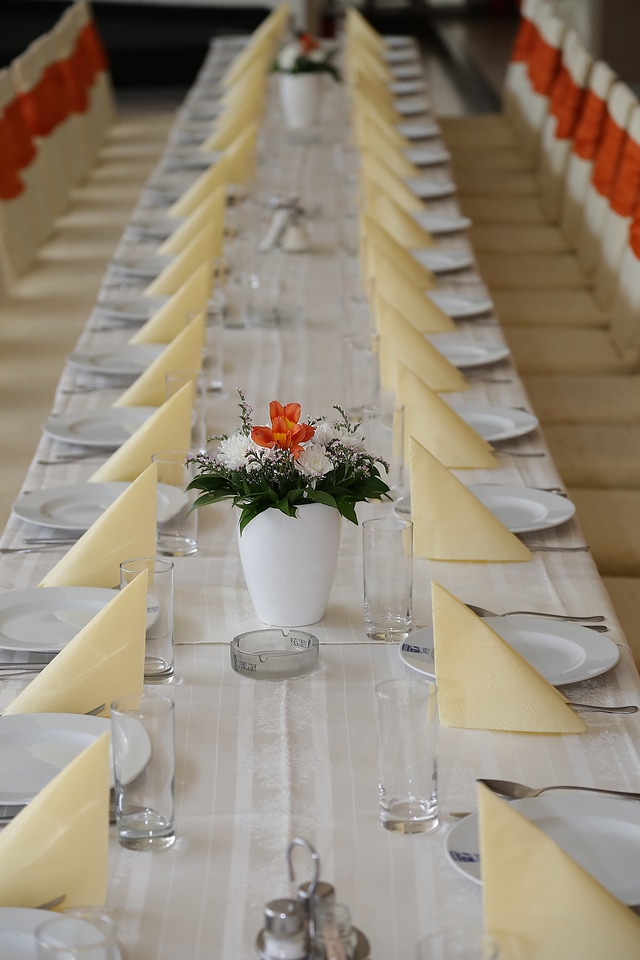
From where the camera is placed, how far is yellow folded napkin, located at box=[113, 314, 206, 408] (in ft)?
8.59

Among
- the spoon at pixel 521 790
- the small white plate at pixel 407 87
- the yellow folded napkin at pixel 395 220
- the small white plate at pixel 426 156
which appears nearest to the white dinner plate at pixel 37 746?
the spoon at pixel 521 790

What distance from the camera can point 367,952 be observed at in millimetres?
1101

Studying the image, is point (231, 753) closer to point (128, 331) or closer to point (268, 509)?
Answer: point (268, 509)

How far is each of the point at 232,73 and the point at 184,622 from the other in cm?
539

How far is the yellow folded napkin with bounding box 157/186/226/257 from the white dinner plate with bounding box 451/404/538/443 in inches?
45.6

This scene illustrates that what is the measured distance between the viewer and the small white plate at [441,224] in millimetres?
4031

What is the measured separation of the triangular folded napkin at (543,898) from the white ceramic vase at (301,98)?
4576 millimetres

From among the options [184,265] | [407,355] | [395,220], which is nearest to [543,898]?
[407,355]

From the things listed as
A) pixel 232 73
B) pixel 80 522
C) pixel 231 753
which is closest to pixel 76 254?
pixel 232 73

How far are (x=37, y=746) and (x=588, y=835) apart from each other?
0.58 meters

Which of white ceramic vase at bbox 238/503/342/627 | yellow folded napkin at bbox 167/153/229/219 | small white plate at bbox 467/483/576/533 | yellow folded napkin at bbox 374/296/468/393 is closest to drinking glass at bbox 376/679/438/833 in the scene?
white ceramic vase at bbox 238/503/342/627

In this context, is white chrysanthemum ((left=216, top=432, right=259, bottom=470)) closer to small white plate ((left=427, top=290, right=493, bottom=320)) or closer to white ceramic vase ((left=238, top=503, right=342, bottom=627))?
white ceramic vase ((left=238, top=503, right=342, bottom=627))

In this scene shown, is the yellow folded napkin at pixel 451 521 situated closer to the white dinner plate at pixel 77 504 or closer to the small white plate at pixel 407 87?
the white dinner plate at pixel 77 504

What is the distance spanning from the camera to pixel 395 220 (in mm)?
3838
